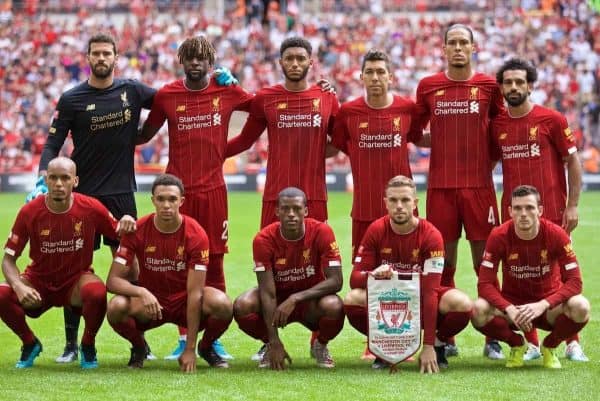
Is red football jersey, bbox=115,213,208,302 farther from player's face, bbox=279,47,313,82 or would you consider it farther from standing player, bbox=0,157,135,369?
player's face, bbox=279,47,313,82

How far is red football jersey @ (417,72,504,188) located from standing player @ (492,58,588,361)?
0.13 metres

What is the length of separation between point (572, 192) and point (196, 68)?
2.78 metres

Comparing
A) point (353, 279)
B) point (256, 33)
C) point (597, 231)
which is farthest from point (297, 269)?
point (256, 33)

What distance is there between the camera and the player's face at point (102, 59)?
824 cm

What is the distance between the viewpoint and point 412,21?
31.6 metres

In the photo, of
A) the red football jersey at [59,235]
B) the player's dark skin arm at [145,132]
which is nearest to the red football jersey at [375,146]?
the player's dark skin arm at [145,132]

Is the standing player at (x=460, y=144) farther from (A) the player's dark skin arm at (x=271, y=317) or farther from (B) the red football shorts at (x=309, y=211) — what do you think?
(A) the player's dark skin arm at (x=271, y=317)

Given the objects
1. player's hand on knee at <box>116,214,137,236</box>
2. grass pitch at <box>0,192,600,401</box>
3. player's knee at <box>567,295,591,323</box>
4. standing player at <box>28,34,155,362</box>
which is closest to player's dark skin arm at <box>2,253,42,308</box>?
grass pitch at <box>0,192,600,401</box>

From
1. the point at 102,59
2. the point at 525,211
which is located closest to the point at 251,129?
the point at 102,59

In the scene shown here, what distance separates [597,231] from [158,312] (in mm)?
10840

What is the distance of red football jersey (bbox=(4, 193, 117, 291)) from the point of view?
25.7 feet

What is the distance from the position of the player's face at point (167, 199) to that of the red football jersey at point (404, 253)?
4.11ft

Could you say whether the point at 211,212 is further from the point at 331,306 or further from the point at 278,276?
the point at 331,306

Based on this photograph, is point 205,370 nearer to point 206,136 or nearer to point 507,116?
point 206,136
